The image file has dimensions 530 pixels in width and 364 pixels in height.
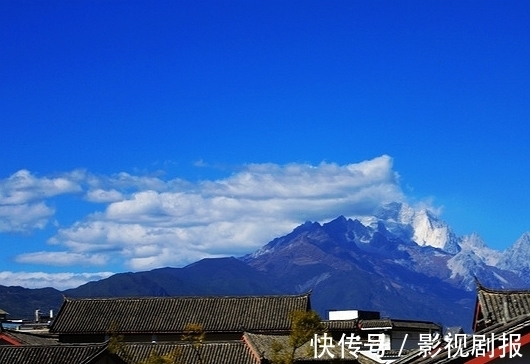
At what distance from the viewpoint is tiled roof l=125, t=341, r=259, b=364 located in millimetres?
48312

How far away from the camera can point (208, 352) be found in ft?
162

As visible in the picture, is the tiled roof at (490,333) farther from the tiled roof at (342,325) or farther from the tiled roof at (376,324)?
the tiled roof at (376,324)

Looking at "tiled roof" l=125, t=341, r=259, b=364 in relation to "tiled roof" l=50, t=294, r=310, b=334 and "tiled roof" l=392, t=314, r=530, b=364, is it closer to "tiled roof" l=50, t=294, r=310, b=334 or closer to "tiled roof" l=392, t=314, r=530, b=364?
"tiled roof" l=50, t=294, r=310, b=334

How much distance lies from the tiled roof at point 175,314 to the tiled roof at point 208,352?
12650 millimetres

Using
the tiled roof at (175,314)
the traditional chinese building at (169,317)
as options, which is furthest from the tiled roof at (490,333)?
the tiled roof at (175,314)

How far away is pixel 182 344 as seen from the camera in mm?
50344

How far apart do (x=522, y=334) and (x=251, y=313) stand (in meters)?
55.5

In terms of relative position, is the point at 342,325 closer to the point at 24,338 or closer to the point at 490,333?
the point at 24,338

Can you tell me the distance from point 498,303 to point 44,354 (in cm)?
2370

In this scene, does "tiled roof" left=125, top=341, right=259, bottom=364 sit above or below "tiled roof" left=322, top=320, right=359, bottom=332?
below

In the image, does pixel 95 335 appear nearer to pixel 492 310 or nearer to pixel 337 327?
pixel 337 327

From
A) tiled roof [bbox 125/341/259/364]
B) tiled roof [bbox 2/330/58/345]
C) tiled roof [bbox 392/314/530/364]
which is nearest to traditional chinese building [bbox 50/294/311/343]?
tiled roof [bbox 2/330/58/345]

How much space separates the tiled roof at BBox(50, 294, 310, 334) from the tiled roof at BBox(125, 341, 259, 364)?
12650mm

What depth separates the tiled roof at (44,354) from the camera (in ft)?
138
